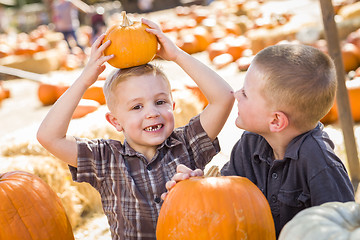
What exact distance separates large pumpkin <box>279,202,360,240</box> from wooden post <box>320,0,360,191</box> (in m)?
2.33

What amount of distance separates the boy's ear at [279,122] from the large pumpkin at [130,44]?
0.76 metres

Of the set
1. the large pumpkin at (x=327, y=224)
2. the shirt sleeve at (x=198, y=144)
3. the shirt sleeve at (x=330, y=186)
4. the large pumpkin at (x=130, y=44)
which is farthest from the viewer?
the shirt sleeve at (x=198, y=144)

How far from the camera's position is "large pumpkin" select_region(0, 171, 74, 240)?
2.38 m

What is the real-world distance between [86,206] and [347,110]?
2455mm

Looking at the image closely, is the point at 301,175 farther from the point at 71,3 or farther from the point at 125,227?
the point at 71,3

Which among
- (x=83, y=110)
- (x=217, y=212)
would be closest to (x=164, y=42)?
(x=217, y=212)

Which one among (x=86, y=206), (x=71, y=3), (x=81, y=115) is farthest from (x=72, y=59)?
(x=86, y=206)

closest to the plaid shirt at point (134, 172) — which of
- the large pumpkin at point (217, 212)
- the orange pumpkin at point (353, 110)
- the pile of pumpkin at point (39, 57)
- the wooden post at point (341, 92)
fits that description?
the large pumpkin at point (217, 212)

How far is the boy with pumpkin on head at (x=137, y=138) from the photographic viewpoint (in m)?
2.41

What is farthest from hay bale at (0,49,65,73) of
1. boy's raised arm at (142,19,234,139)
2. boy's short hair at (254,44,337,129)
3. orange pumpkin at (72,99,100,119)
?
boy's short hair at (254,44,337,129)

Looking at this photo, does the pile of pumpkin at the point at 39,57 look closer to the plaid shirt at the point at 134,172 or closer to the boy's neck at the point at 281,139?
the plaid shirt at the point at 134,172

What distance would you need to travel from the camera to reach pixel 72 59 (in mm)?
13461

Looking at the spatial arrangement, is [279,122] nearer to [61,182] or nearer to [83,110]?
[61,182]

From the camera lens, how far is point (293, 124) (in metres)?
2.17
